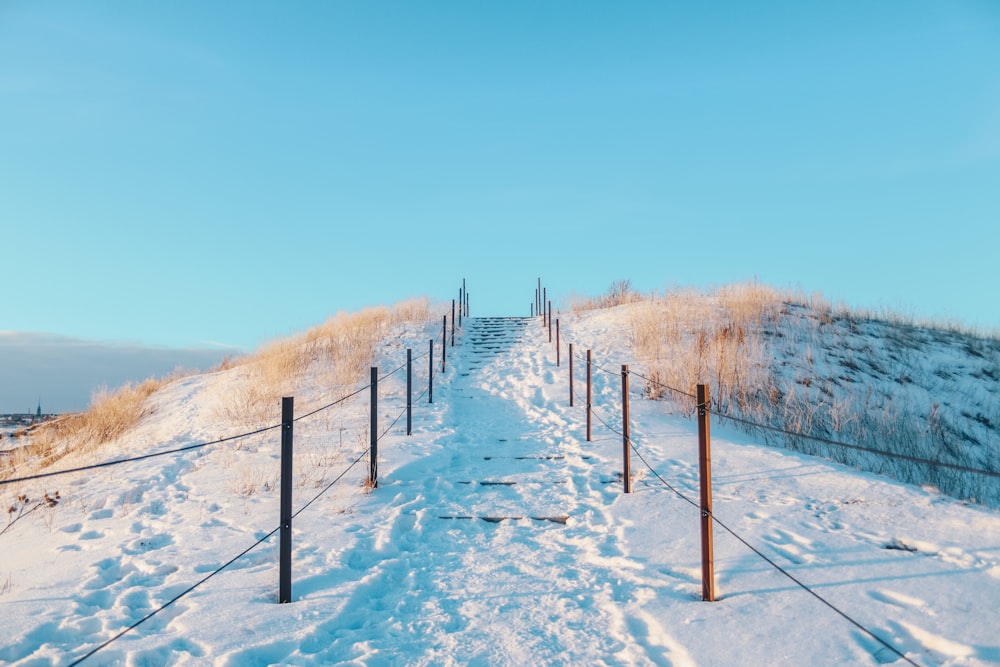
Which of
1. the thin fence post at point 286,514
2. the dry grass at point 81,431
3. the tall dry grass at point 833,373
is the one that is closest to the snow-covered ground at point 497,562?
the thin fence post at point 286,514

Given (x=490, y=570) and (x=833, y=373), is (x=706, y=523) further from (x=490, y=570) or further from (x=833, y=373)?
(x=833, y=373)

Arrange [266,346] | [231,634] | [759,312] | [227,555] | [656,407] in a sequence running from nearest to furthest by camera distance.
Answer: [231,634] → [227,555] → [656,407] → [759,312] → [266,346]

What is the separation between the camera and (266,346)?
18.5 metres

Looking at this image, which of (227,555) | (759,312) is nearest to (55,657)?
(227,555)

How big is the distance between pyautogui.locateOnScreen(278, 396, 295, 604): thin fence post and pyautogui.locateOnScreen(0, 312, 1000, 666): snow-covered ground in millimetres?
123

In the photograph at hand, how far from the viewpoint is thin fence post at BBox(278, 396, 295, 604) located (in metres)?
4.08

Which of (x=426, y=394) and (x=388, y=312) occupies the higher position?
(x=388, y=312)

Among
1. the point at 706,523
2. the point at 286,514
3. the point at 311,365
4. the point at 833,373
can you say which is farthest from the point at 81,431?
the point at 833,373

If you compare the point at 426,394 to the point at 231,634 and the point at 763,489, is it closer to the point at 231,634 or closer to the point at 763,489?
the point at 763,489

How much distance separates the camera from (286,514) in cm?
424

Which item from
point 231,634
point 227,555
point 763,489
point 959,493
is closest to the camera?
point 231,634

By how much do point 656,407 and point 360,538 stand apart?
6964 millimetres

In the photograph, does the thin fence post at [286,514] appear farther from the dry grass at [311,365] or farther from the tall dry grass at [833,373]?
the dry grass at [311,365]

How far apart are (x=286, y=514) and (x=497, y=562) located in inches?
68.7
